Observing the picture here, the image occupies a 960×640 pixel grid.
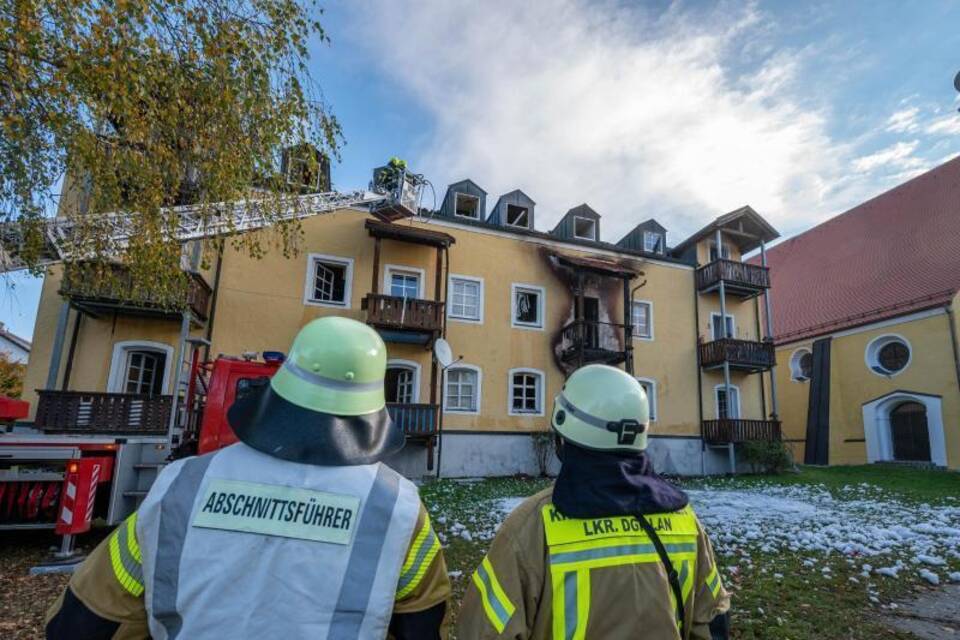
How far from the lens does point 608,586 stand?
1653 mm

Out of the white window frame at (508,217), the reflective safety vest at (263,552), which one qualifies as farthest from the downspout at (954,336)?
the reflective safety vest at (263,552)

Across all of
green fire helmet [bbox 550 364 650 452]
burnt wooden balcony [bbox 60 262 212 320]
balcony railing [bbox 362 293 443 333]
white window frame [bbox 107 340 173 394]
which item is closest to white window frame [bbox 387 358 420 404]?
balcony railing [bbox 362 293 443 333]

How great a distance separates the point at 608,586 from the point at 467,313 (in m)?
15.0

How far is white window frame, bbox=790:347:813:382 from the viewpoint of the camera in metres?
24.2

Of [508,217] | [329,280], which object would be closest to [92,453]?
[329,280]

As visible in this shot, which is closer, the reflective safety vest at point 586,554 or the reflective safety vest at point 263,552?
the reflective safety vest at point 263,552

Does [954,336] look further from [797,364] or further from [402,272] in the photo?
[402,272]

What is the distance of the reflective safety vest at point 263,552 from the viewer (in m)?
1.27

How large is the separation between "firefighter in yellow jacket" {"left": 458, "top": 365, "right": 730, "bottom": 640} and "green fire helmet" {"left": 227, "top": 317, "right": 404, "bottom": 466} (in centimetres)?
60

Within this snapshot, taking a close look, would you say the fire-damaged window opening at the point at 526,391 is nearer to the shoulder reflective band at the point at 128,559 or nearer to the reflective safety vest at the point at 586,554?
the reflective safety vest at the point at 586,554

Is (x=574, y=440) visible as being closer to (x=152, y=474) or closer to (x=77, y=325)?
(x=152, y=474)

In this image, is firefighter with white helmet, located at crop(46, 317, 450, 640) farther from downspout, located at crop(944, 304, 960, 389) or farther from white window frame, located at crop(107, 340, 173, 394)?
downspout, located at crop(944, 304, 960, 389)

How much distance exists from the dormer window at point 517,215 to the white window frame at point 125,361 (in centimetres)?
1175

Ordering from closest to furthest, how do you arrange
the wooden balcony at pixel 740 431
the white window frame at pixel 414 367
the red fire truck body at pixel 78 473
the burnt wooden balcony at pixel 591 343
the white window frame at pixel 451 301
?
the red fire truck body at pixel 78 473 < the white window frame at pixel 414 367 < the white window frame at pixel 451 301 < the burnt wooden balcony at pixel 591 343 < the wooden balcony at pixel 740 431
